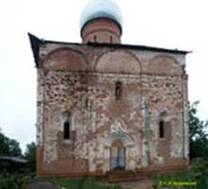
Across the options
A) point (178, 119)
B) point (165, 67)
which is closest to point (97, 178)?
point (178, 119)

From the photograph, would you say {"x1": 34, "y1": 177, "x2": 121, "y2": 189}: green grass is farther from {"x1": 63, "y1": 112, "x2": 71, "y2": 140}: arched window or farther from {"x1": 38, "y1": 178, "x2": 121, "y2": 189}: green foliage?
{"x1": 63, "y1": 112, "x2": 71, "y2": 140}: arched window

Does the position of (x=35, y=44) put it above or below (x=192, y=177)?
above

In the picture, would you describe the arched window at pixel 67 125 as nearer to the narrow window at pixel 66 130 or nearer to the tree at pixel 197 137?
the narrow window at pixel 66 130

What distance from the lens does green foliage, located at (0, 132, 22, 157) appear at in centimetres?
4473

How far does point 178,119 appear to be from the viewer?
28.9 metres

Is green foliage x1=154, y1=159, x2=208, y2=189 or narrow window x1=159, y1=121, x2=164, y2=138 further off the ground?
narrow window x1=159, y1=121, x2=164, y2=138

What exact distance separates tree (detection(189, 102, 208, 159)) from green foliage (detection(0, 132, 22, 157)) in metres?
16.4

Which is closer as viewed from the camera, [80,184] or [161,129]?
[80,184]

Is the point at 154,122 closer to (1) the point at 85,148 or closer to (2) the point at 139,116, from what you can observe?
(2) the point at 139,116

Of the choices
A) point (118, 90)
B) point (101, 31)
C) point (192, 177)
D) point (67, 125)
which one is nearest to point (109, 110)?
point (118, 90)

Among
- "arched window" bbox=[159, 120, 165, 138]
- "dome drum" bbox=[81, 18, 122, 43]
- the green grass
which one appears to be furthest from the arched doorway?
"dome drum" bbox=[81, 18, 122, 43]

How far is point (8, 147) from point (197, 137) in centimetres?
1961

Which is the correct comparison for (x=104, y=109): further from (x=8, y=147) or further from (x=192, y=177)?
(x=8, y=147)

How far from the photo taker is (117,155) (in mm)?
27766
